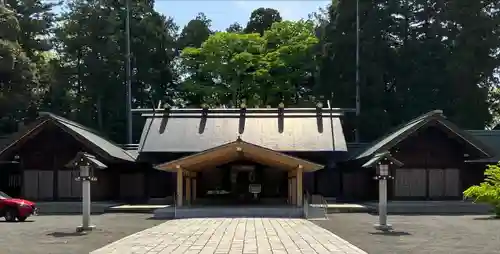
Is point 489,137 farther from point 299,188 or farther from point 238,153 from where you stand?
point 238,153

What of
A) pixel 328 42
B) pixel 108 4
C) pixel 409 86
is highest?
pixel 108 4

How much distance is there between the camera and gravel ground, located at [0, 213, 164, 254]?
13953 millimetres

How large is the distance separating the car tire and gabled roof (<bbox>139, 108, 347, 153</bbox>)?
32.0ft

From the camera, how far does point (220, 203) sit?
97.7 ft

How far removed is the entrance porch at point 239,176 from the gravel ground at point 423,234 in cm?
337

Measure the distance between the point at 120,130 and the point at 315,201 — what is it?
20440 mm

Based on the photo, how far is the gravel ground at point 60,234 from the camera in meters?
14.0

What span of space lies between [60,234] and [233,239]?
4.91 m

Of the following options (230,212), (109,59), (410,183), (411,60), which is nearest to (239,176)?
(230,212)

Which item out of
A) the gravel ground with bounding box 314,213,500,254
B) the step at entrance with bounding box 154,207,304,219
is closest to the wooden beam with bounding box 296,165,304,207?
the step at entrance with bounding box 154,207,304,219

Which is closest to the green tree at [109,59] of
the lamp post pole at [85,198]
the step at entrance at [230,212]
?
the step at entrance at [230,212]

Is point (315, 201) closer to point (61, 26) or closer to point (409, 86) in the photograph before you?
point (409, 86)

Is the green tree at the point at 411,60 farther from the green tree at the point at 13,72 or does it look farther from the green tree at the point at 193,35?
the green tree at the point at 13,72

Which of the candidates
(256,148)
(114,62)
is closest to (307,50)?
(114,62)
